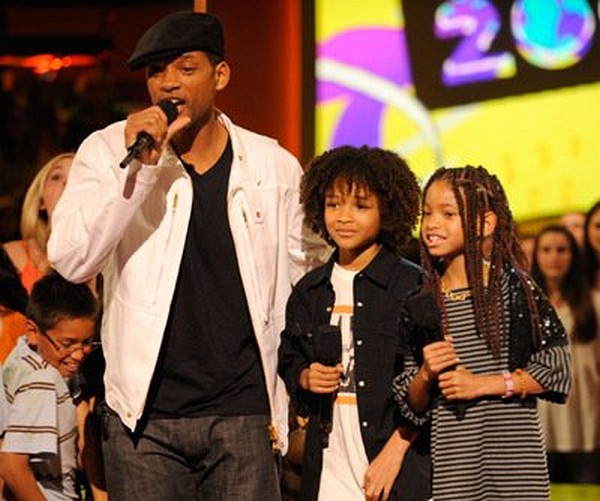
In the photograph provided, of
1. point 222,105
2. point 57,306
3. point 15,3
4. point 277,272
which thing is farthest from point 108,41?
point 277,272

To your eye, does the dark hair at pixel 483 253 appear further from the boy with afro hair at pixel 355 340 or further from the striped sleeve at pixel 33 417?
the striped sleeve at pixel 33 417

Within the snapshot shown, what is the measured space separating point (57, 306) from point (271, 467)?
1013 mm

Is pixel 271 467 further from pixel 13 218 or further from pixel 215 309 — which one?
pixel 13 218

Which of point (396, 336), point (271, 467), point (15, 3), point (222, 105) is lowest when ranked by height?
point (271, 467)

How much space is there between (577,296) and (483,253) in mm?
4012

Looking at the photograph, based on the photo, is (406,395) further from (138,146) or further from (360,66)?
(360,66)

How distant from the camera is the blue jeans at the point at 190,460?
3799 millimetres

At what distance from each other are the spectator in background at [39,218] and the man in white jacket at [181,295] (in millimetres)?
1664

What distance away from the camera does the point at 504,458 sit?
3.92m

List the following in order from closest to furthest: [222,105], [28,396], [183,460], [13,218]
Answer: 1. [183,460]
2. [28,396]
3. [222,105]
4. [13,218]

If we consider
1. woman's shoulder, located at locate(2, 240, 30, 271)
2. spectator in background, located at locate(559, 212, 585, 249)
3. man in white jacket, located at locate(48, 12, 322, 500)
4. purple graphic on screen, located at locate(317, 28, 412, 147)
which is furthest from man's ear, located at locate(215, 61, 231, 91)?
spectator in background, located at locate(559, 212, 585, 249)

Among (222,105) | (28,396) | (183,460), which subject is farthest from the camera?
(222,105)

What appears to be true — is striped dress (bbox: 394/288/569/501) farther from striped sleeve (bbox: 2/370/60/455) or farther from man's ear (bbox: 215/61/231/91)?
striped sleeve (bbox: 2/370/60/455)

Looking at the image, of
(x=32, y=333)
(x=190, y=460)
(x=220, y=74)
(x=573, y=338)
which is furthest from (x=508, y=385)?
(x=573, y=338)
